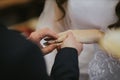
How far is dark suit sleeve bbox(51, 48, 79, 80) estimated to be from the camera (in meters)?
0.67

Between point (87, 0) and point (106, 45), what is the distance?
27 centimetres

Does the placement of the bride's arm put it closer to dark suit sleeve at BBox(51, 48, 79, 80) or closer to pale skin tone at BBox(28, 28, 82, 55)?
pale skin tone at BBox(28, 28, 82, 55)

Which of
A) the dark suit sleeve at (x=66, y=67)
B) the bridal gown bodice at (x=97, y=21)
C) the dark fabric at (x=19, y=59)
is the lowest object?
the bridal gown bodice at (x=97, y=21)

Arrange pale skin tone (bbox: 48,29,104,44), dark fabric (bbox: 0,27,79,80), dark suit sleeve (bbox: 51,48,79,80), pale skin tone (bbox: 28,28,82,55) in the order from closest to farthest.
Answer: dark fabric (bbox: 0,27,79,80), dark suit sleeve (bbox: 51,48,79,80), pale skin tone (bbox: 28,28,82,55), pale skin tone (bbox: 48,29,104,44)

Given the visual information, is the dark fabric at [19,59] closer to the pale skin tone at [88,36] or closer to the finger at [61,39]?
the finger at [61,39]

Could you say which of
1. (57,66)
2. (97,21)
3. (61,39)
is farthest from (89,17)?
(57,66)

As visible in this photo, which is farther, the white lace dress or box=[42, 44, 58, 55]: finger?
the white lace dress

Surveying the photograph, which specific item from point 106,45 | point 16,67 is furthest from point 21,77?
point 106,45

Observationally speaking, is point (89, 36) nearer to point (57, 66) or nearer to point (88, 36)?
point (88, 36)

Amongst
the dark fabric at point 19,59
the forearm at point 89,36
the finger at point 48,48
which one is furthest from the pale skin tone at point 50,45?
the dark fabric at point 19,59

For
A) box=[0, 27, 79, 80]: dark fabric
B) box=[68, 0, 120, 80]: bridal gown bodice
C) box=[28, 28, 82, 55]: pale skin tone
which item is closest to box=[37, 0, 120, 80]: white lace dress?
box=[68, 0, 120, 80]: bridal gown bodice

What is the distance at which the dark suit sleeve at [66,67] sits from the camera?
2.21 feet

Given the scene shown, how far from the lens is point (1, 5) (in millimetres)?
561

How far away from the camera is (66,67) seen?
0.68 meters
